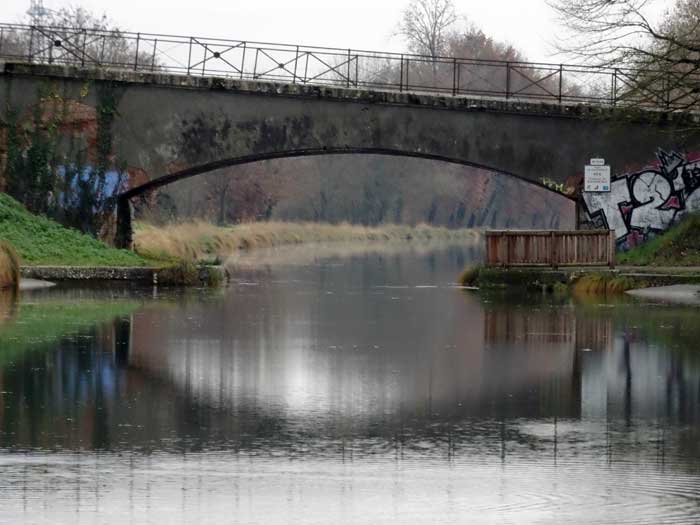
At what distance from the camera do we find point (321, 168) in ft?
355

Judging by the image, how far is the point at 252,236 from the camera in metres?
76.1

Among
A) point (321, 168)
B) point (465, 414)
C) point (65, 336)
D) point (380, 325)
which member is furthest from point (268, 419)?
point (321, 168)

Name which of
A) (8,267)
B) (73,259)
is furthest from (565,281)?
(8,267)

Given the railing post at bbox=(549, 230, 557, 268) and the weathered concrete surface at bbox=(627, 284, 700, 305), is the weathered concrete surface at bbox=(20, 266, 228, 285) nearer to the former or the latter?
the railing post at bbox=(549, 230, 557, 268)

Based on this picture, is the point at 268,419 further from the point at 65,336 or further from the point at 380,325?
the point at 380,325

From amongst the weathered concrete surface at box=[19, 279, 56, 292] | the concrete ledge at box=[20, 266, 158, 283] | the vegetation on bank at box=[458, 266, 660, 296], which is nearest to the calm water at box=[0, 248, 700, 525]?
the weathered concrete surface at box=[19, 279, 56, 292]

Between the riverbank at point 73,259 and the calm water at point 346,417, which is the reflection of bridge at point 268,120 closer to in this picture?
the riverbank at point 73,259

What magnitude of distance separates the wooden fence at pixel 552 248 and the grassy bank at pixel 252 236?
11.7 m

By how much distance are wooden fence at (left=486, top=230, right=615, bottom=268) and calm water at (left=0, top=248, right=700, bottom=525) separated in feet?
31.3

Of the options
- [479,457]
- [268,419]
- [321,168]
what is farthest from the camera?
[321,168]

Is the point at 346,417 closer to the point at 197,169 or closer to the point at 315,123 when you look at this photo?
the point at 315,123

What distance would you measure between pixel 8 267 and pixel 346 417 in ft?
67.8

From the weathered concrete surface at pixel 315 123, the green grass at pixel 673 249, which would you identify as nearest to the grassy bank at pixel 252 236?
the weathered concrete surface at pixel 315 123

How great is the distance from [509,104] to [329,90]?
5.61 meters
